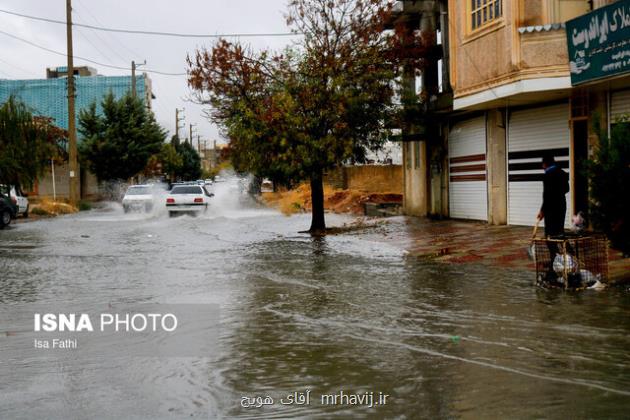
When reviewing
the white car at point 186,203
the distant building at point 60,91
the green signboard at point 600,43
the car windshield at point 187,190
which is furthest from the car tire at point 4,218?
the distant building at point 60,91

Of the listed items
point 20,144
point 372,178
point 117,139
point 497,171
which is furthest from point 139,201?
point 497,171

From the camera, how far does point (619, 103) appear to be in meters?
15.9

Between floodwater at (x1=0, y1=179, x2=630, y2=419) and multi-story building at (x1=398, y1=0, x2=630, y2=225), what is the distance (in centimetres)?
488

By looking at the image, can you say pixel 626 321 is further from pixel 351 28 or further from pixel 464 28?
pixel 351 28

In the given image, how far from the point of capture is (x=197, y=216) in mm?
30422

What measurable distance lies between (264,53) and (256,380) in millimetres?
15602

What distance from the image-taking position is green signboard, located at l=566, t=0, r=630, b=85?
532 inches

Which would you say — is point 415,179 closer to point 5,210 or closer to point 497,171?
point 497,171

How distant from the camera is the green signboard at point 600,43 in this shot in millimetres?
13516

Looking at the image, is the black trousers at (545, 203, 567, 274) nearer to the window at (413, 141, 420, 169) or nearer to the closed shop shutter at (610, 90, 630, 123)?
the closed shop shutter at (610, 90, 630, 123)

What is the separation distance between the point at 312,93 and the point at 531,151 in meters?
5.78

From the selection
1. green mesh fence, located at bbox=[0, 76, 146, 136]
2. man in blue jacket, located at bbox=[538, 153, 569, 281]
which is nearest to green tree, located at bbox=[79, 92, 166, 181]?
green mesh fence, located at bbox=[0, 76, 146, 136]

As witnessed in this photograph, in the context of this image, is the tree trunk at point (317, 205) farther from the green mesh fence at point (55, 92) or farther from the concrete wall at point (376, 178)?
the green mesh fence at point (55, 92)

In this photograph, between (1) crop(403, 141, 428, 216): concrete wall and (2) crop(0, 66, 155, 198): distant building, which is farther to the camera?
(2) crop(0, 66, 155, 198): distant building
